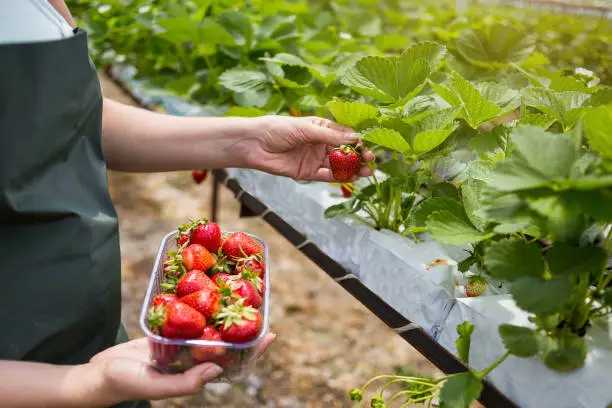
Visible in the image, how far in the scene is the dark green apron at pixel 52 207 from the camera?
808 millimetres

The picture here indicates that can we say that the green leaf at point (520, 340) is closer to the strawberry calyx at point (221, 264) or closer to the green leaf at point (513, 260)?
Answer: the green leaf at point (513, 260)

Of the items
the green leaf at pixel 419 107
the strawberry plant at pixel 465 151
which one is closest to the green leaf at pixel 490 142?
the strawberry plant at pixel 465 151

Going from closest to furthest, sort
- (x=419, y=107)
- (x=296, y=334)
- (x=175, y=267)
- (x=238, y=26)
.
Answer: (x=175, y=267)
(x=419, y=107)
(x=238, y=26)
(x=296, y=334)

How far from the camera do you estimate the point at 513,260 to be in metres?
0.68

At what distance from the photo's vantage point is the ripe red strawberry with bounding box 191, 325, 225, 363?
0.71m

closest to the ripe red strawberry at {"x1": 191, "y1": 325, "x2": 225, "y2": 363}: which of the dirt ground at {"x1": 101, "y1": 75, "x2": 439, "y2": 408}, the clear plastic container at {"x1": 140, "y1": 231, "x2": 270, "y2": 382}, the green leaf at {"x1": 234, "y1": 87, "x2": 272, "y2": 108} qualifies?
the clear plastic container at {"x1": 140, "y1": 231, "x2": 270, "y2": 382}

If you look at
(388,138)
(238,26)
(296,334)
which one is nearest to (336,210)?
(388,138)

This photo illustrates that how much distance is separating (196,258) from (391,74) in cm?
49

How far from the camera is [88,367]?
776 mm

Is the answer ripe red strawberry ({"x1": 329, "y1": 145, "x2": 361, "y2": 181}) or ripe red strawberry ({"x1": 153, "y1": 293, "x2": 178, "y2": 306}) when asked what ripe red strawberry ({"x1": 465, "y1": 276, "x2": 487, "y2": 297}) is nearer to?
ripe red strawberry ({"x1": 329, "y1": 145, "x2": 361, "y2": 181})

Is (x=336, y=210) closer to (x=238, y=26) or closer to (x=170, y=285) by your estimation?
(x=170, y=285)

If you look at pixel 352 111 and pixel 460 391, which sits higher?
pixel 352 111

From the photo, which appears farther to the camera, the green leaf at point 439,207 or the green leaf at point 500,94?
the green leaf at point 500,94

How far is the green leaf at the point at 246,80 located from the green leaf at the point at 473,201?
79 centimetres
